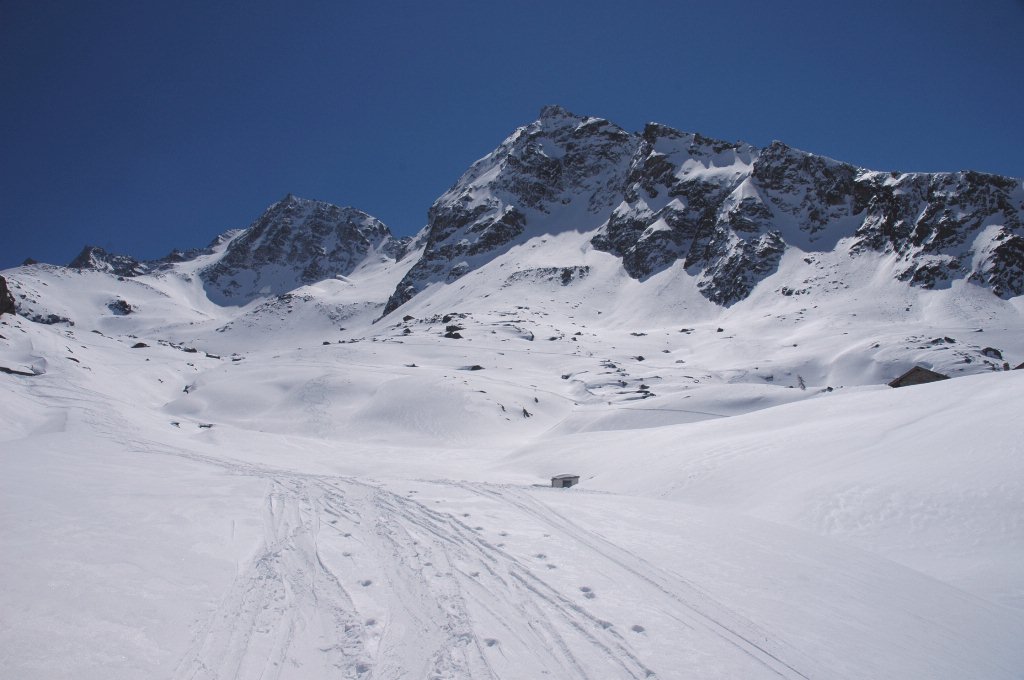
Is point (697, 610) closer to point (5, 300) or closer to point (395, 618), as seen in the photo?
point (395, 618)

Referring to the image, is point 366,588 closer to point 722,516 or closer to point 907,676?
point 907,676

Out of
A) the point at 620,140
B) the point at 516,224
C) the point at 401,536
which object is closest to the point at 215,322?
the point at 516,224

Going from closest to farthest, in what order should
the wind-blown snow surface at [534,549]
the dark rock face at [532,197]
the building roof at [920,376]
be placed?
the wind-blown snow surface at [534,549] → the building roof at [920,376] → the dark rock face at [532,197]

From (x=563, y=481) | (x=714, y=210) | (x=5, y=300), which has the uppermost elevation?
(x=714, y=210)

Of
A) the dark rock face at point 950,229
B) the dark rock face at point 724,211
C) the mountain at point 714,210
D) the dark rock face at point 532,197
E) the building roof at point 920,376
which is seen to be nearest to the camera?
the building roof at point 920,376

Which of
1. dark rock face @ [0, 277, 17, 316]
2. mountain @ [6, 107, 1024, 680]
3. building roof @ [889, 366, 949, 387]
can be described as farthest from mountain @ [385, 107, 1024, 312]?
dark rock face @ [0, 277, 17, 316]

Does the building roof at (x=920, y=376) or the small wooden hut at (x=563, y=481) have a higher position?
the building roof at (x=920, y=376)

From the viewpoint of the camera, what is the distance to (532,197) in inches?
6467

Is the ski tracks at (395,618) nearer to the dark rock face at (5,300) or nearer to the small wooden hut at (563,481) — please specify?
the small wooden hut at (563,481)

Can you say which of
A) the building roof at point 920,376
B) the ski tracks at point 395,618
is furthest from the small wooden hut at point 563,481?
the building roof at point 920,376

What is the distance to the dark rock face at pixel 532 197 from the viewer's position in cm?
14888

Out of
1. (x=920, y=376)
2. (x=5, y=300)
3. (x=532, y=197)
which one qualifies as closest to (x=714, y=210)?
(x=532, y=197)

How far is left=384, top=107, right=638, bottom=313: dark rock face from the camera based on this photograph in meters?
149

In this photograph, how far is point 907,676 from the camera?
4.53m
